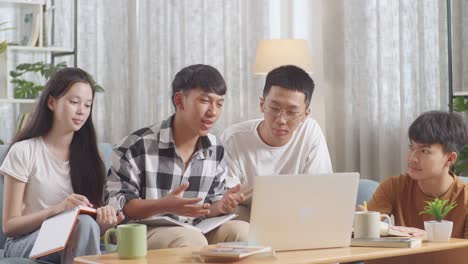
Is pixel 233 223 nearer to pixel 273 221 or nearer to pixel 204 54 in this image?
pixel 273 221

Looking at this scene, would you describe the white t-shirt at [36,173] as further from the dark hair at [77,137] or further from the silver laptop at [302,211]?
the silver laptop at [302,211]

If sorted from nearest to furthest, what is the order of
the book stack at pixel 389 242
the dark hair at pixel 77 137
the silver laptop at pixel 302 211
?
1. the silver laptop at pixel 302 211
2. the book stack at pixel 389 242
3. the dark hair at pixel 77 137

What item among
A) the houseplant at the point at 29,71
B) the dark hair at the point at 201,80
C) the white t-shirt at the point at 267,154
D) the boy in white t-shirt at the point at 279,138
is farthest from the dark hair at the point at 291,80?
the houseplant at the point at 29,71

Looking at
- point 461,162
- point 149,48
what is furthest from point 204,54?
point 461,162

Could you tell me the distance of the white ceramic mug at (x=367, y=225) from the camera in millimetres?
2367

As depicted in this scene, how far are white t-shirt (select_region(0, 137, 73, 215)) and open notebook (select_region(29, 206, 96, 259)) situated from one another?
0.27 m

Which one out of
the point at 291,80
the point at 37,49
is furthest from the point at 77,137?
the point at 37,49

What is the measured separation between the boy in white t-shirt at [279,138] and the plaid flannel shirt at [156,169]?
15 centimetres

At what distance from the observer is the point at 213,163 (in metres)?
2.85

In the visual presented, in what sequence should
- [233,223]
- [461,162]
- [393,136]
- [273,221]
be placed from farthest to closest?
[393,136]
[461,162]
[233,223]
[273,221]

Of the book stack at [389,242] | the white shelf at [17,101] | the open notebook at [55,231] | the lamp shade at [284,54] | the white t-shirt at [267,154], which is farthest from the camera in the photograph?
the white shelf at [17,101]

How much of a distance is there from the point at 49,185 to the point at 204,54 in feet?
10.4

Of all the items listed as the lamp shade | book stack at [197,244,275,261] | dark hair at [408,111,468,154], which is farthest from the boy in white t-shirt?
the lamp shade

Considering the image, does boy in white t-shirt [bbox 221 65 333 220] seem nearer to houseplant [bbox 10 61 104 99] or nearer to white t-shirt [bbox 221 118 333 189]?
white t-shirt [bbox 221 118 333 189]
